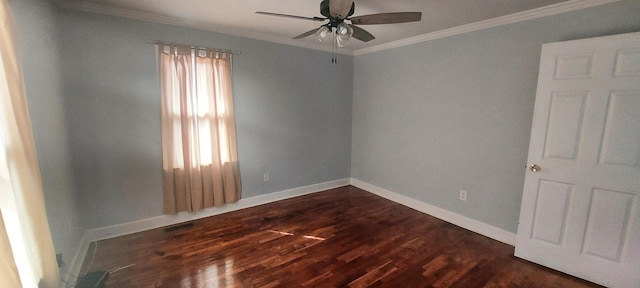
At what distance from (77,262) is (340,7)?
2958mm

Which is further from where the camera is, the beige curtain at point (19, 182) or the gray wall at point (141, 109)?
the gray wall at point (141, 109)

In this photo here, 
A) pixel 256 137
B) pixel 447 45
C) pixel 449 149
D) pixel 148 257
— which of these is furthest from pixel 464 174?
pixel 148 257

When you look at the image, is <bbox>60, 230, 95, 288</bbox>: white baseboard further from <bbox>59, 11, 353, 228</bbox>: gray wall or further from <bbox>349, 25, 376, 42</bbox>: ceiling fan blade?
<bbox>349, 25, 376, 42</bbox>: ceiling fan blade

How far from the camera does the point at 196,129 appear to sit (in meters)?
2.88

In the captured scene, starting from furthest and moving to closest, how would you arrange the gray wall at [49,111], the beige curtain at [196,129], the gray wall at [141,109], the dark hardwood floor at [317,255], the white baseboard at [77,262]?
the beige curtain at [196,129] → the gray wall at [141,109] → the dark hardwood floor at [317,255] → the white baseboard at [77,262] → the gray wall at [49,111]

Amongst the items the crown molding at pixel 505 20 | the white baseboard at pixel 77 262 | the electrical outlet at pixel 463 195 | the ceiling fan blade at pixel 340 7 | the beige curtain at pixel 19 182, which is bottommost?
the white baseboard at pixel 77 262

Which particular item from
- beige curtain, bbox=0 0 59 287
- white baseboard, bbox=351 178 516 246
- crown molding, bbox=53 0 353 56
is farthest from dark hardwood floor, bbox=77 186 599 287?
crown molding, bbox=53 0 353 56

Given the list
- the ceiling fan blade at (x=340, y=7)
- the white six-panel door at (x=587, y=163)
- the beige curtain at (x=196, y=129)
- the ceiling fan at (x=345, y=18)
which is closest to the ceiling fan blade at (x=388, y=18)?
the ceiling fan at (x=345, y=18)

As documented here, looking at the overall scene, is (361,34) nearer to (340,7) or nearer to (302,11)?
(340,7)

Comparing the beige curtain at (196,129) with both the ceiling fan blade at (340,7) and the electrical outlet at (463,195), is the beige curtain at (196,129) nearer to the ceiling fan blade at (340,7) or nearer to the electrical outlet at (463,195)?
the ceiling fan blade at (340,7)

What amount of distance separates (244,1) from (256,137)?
168cm

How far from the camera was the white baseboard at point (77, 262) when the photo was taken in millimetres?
1888

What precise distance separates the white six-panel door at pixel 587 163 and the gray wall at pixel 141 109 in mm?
2733

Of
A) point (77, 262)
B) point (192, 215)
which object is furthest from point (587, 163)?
point (77, 262)
